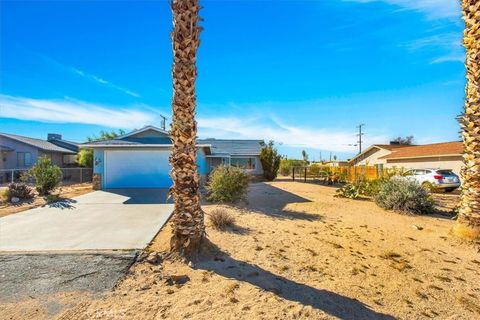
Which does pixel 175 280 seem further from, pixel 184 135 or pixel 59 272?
pixel 184 135

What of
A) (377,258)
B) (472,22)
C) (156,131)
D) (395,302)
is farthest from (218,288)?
(156,131)

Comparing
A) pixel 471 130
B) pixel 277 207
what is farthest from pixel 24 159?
pixel 471 130

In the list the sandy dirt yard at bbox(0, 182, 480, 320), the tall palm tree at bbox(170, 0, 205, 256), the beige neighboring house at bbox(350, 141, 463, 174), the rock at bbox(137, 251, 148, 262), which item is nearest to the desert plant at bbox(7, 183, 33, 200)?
the sandy dirt yard at bbox(0, 182, 480, 320)

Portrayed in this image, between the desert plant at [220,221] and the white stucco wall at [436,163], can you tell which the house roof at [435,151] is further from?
the desert plant at [220,221]

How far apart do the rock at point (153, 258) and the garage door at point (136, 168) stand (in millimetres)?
12128

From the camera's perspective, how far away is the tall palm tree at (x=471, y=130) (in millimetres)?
7336

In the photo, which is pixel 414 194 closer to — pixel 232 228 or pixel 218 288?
pixel 232 228

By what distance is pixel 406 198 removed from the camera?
36.7 feet

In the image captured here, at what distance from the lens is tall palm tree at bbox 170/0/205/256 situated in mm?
5973

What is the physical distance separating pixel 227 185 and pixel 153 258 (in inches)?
250

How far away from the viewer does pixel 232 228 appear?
8086 mm

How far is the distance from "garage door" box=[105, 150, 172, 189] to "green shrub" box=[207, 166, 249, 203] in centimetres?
656

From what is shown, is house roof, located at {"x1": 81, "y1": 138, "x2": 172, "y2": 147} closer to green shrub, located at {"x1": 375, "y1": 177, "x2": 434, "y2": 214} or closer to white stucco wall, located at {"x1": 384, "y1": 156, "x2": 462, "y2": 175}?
green shrub, located at {"x1": 375, "y1": 177, "x2": 434, "y2": 214}

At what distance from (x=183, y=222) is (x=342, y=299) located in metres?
3.29
